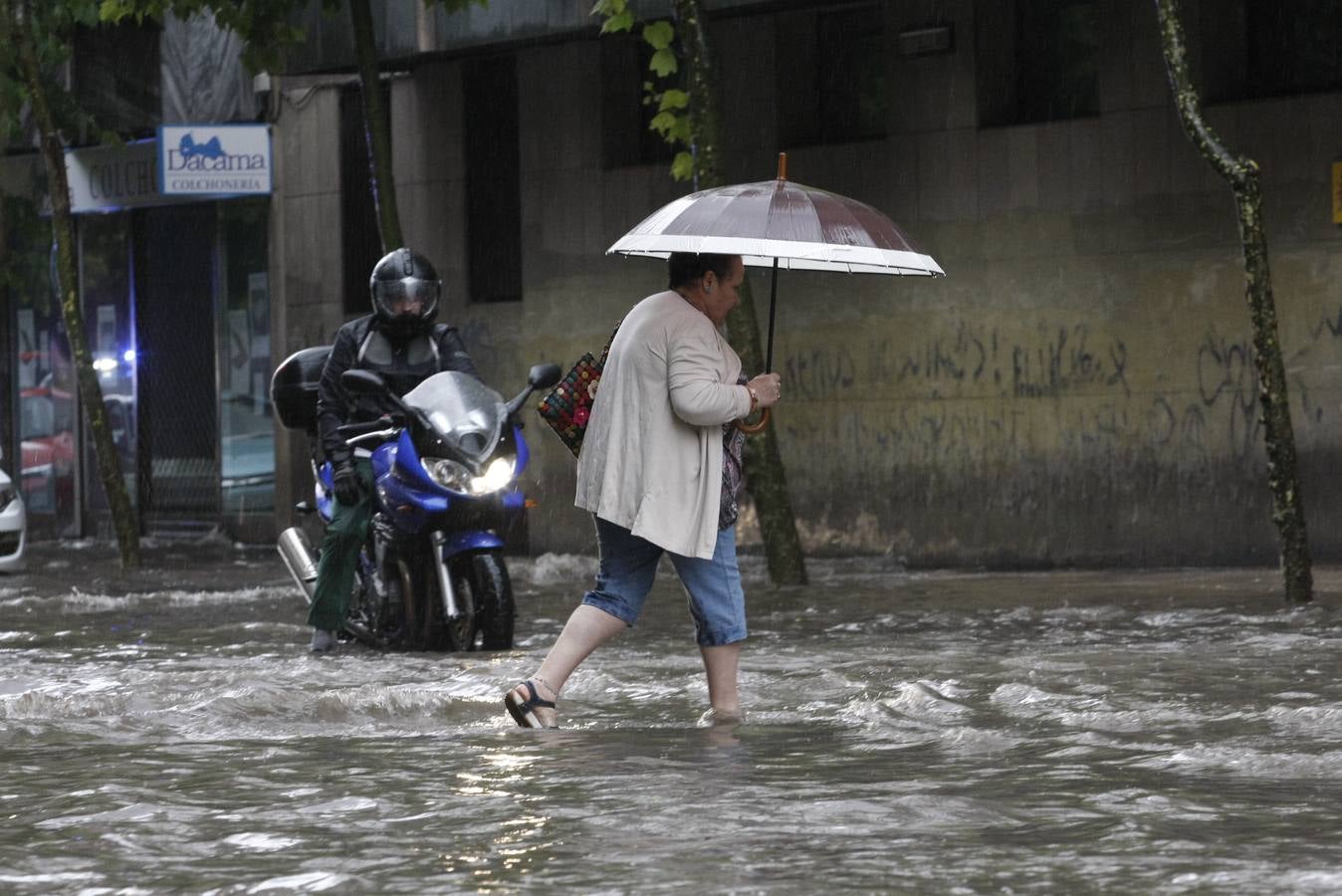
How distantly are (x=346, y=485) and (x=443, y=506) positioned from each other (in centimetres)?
56

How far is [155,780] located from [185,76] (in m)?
17.3

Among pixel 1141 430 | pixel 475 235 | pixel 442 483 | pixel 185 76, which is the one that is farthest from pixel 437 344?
pixel 185 76

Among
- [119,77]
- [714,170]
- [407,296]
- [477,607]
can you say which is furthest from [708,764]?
[119,77]

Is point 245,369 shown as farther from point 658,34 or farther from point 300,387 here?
point 300,387

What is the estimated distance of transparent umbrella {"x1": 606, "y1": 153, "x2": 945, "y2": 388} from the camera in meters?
7.77

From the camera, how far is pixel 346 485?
10.8 m

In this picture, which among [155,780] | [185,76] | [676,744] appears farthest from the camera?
[185,76]

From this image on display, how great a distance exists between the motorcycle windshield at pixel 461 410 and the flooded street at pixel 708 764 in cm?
98

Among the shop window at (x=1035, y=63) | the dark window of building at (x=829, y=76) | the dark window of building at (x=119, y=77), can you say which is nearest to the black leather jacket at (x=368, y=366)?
the shop window at (x=1035, y=63)

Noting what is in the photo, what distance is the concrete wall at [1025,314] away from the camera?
1552cm

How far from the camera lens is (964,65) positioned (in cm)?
1692

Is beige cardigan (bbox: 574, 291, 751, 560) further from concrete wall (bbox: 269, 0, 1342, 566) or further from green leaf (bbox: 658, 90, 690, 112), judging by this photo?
concrete wall (bbox: 269, 0, 1342, 566)

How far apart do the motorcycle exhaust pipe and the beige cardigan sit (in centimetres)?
411

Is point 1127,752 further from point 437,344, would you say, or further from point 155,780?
point 437,344
